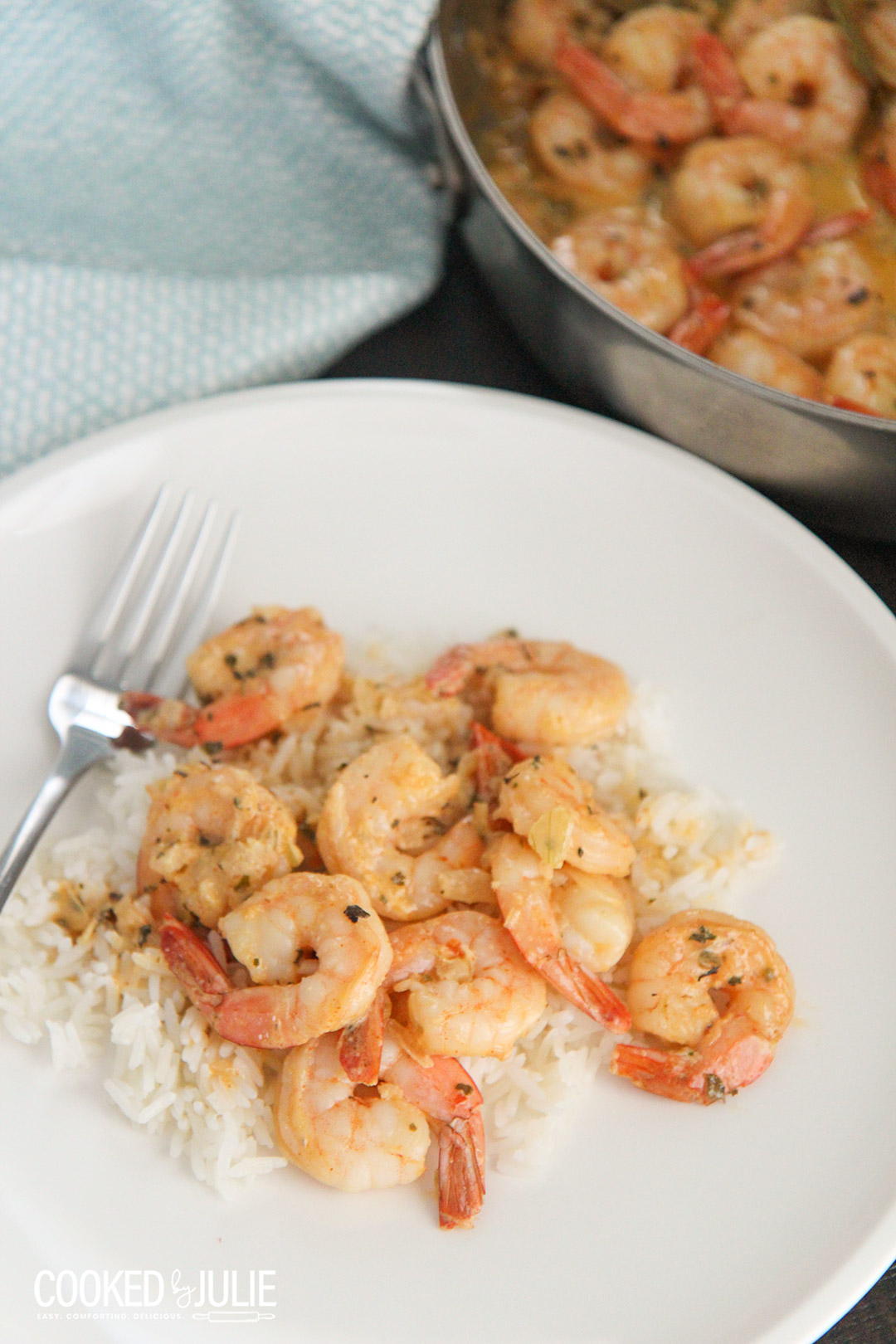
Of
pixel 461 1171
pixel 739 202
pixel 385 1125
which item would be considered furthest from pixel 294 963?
pixel 739 202

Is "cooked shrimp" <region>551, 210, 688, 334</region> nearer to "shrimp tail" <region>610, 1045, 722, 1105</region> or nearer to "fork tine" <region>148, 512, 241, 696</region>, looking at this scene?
"fork tine" <region>148, 512, 241, 696</region>

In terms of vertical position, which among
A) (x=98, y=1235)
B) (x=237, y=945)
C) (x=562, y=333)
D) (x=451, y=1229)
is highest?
(x=562, y=333)

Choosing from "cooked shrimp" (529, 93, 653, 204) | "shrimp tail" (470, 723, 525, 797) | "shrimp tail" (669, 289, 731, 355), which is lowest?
"shrimp tail" (470, 723, 525, 797)

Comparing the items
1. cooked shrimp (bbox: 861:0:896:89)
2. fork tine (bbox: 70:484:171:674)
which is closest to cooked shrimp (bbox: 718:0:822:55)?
cooked shrimp (bbox: 861:0:896:89)

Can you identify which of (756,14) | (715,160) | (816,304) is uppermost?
(756,14)

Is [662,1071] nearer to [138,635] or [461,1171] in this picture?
[461,1171]

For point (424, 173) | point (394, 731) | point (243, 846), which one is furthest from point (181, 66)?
point (243, 846)

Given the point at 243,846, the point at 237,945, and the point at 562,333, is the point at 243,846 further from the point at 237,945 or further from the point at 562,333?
the point at 562,333
